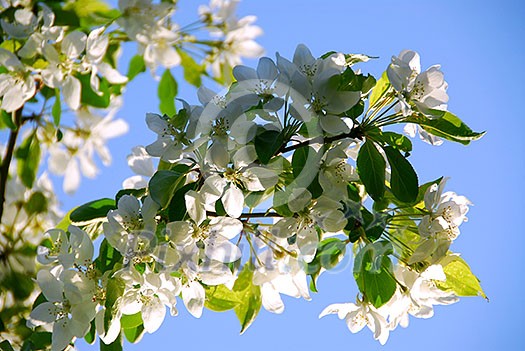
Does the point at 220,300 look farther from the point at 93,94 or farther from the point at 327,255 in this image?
the point at 93,94

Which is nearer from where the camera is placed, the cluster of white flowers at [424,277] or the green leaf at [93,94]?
the cluster of white flowers at [424,277]

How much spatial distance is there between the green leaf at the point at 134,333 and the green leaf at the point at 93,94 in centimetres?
39

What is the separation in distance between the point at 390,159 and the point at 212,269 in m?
0.21

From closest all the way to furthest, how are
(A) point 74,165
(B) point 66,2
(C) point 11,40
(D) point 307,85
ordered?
(D) point 307,85 → (C) point 11,40 → (B) point 66,2 → (A) point 74,165

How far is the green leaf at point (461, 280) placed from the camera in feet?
2.27

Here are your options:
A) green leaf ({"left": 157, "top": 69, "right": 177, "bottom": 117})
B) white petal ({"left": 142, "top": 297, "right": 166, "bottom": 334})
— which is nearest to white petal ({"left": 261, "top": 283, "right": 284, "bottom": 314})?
white petal ({"left": 142, "top": 297, "right": 166, "bottom": 334})

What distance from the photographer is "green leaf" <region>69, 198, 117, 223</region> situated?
0.74 metres

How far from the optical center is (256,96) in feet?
2.04

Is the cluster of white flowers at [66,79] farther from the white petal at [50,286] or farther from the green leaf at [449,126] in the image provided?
the green leaf at [449,126]

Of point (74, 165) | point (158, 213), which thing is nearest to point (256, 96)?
point (158, 213)

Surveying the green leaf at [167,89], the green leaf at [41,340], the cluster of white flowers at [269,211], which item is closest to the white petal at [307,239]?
the cluster of white flowers at [269,211]

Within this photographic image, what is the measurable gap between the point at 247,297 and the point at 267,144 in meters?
0.23

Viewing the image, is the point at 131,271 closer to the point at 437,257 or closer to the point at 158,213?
the point at 158,213

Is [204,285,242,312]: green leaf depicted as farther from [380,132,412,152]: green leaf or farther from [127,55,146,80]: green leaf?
[127,55,146,80]: green leaf
